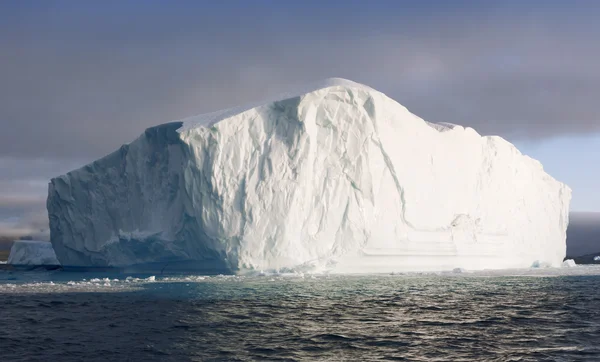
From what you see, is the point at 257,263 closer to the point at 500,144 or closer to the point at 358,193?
the point at 358,193

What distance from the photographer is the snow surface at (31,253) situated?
36281mm

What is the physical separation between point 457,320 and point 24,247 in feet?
108

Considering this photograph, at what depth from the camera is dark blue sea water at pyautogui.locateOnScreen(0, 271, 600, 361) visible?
8.74 metres

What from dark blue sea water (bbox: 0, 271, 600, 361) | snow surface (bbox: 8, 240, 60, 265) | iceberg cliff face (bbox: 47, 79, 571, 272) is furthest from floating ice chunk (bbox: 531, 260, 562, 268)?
snow surface (bbox: 8, 240, 60, 265)

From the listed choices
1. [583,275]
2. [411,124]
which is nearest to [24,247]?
[411,124]

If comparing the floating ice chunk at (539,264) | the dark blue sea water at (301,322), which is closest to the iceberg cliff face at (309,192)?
the floating ice chunk at (539,264)

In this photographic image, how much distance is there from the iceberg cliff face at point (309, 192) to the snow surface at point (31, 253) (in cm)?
1125

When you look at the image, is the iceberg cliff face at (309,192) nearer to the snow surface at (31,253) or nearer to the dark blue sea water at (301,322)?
the dark blue sea water at (301,322)

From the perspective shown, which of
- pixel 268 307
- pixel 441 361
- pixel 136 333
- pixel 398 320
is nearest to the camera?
pixel 441 361

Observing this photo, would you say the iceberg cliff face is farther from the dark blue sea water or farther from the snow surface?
the snow surface

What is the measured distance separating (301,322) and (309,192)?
33.4ft

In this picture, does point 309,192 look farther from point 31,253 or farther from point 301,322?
point 31,253

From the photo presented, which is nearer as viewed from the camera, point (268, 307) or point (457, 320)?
point (457, 320)

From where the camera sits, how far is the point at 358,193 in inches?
849
